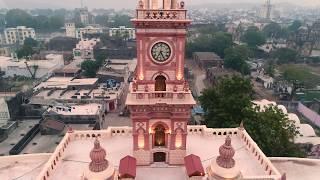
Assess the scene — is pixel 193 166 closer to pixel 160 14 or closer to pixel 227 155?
pixel 227 155

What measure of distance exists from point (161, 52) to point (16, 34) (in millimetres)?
136351

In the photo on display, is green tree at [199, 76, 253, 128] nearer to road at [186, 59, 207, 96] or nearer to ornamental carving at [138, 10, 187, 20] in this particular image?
ornamental carving at [138, 10, 187, 20]

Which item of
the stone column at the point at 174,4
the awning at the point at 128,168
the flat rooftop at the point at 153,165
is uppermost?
the stone column at the point at 174,4

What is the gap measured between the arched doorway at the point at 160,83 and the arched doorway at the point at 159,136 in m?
3.06

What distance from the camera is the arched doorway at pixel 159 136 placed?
2423 cm

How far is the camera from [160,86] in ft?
78.0

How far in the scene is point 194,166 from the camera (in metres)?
21.5

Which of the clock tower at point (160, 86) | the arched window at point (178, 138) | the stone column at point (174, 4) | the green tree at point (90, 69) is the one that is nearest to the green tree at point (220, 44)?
the green tree at point (90, 69)

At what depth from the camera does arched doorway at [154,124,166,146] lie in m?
24.2

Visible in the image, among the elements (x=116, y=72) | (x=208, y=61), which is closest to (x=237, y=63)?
(x=208, y=61)

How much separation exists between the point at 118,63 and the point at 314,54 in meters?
78.0

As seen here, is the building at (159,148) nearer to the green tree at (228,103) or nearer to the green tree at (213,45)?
the green tree at (228,103)

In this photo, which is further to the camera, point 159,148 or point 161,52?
point 159,148

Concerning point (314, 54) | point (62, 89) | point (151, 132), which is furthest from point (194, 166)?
point (314, 54)
